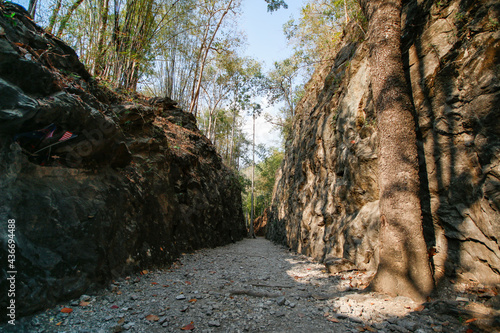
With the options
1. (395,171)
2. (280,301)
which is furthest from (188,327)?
(395,171)

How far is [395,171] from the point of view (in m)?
3.13

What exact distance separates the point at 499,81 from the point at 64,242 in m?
5.19

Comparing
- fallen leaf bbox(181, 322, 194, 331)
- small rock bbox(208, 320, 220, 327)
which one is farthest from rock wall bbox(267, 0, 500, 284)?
fallen leaf bbox(181, 322, 194, 331)

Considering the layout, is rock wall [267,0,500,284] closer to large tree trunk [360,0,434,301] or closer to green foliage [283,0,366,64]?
large tree trunk [360,0,434,301]

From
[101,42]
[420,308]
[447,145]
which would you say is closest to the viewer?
[420,308]

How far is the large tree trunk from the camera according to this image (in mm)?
2771

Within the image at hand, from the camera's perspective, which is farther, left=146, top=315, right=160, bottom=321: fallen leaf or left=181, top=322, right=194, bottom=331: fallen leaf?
left=146, top=315, right=160, bottom=321: fallen leaf

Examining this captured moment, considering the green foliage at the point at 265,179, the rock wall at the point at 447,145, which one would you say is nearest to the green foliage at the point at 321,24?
the rock wall at the point at 447,145

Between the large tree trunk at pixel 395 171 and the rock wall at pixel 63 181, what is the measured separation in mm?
3656

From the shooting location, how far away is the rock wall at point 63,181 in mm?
2166

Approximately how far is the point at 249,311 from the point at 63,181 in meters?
2.73

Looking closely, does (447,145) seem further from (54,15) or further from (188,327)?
(54,15)

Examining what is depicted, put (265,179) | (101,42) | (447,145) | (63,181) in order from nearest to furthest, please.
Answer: (63,181), (447,145), (101,42), (265,179)

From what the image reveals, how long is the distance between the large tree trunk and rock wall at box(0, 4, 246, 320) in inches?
144
